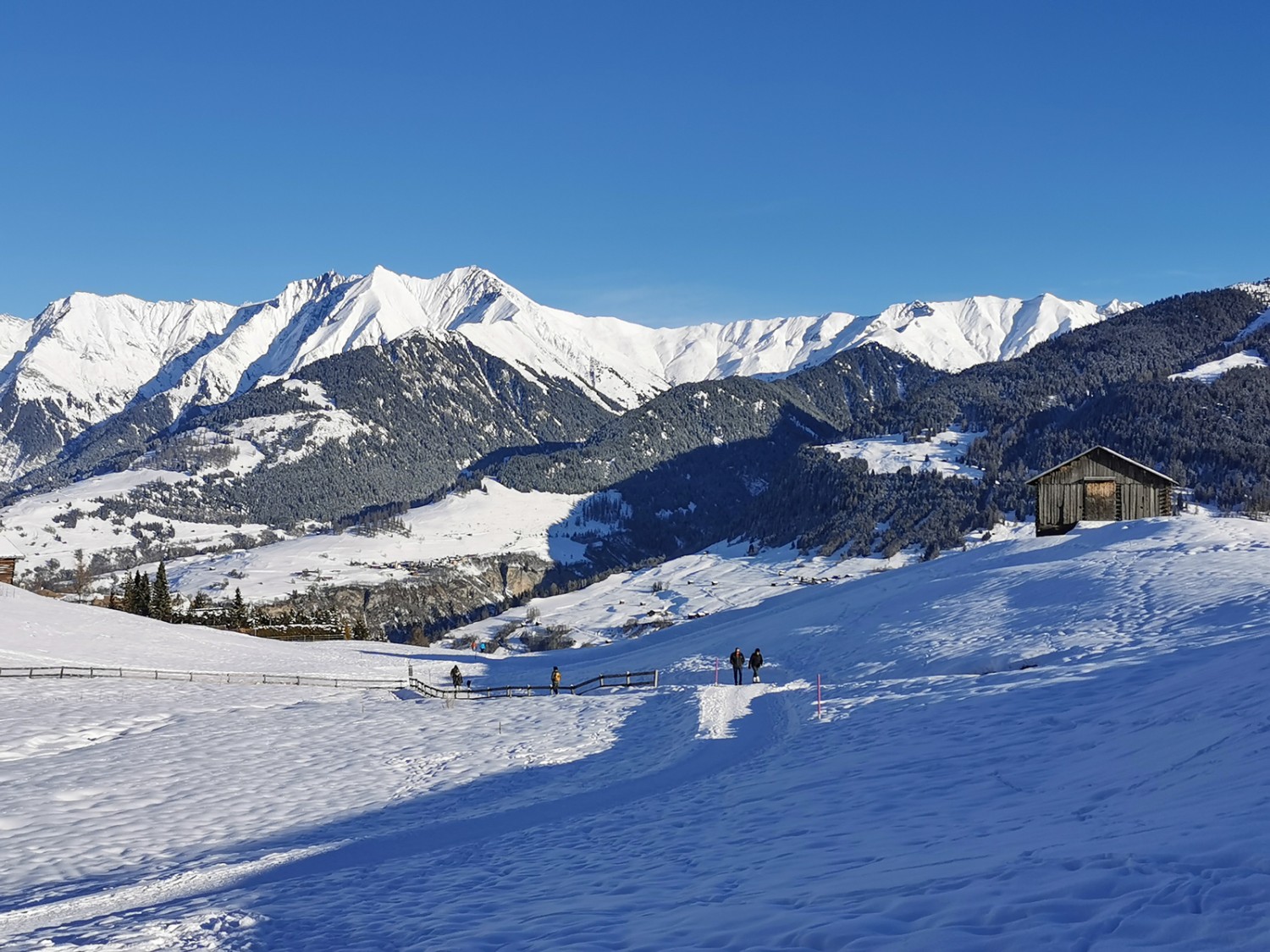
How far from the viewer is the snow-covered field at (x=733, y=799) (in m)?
9.86

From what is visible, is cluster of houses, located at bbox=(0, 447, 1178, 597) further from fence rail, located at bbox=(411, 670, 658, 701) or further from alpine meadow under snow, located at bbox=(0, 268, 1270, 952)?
fence rail, located at bbox=(411, 670, 658, 701)

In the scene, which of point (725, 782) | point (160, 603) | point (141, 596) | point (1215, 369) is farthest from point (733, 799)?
point (1215, 369)

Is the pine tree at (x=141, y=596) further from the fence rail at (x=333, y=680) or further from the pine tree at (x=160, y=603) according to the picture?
the fence rail at (x=333, y=680)

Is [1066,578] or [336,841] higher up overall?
[1066,578]

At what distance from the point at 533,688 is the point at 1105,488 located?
158 feet

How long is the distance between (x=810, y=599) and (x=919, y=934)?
49.9 meters

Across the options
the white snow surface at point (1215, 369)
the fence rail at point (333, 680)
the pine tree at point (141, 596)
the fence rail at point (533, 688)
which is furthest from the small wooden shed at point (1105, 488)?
the white snow surface at point (1215, 369)

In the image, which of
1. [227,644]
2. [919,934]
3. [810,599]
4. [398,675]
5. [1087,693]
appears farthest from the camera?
[227,644]

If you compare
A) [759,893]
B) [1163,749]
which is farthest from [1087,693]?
[759,893]

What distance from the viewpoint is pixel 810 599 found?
2274 inches

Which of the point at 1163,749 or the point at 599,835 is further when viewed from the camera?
the point at 599,835

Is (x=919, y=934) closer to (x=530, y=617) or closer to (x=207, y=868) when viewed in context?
(x=207, y=868)

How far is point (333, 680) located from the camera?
48781mm

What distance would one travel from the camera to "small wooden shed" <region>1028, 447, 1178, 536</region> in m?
69.9
